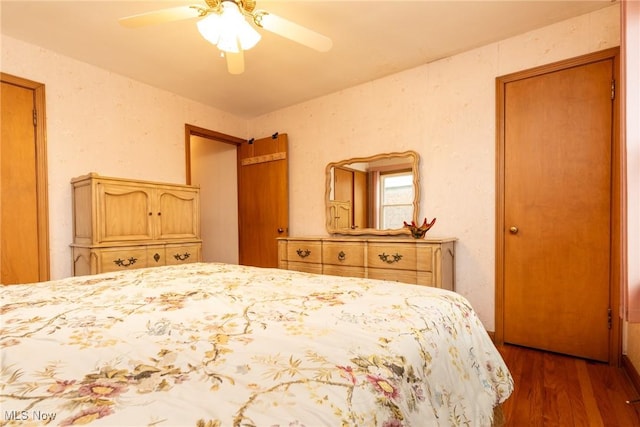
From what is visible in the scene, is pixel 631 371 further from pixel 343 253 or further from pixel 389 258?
pixel 343 253

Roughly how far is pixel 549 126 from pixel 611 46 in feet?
1.89

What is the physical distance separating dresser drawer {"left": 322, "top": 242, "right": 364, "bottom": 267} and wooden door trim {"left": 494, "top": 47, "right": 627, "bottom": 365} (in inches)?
42.9

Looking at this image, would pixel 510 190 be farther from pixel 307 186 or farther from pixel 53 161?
pixel 53 161

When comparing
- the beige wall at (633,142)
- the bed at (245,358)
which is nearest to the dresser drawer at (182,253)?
the bed at (245,358)

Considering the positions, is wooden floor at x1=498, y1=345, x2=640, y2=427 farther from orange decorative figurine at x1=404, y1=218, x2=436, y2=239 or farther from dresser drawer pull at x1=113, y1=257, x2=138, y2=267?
dresser drawer pull at x1=113, y1=257, x2=138, y2=267

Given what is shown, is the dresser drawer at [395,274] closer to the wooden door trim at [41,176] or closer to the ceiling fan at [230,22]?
the ceiling fan at [230,22]

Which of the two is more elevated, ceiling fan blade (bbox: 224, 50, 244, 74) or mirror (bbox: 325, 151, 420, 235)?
ceiling fan blade (bbox: 224, 50, 244, 74)

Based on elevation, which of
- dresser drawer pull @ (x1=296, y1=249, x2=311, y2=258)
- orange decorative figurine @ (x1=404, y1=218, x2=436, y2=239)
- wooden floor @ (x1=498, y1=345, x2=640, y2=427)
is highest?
orange decorative figurine @ (x1=404, y1=218, x2=436, y2=239)

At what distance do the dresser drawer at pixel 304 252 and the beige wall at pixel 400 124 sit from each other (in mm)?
1022

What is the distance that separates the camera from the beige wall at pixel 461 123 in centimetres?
232

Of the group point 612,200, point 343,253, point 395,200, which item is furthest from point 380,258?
point 612,200

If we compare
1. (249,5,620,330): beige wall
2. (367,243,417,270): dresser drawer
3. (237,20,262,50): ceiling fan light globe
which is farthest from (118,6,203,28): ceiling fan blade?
(367,243,417,270): dresser drawer

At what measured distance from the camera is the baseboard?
1778 millimetres

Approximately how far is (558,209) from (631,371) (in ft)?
3.45
